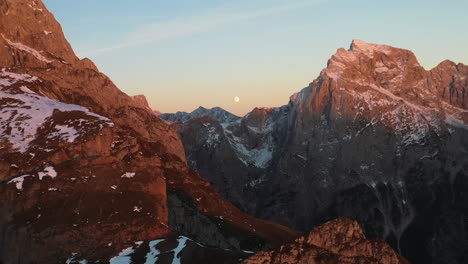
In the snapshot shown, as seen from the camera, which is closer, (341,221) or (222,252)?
(341,221)

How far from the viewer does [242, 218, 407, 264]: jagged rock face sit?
100375 millimetres

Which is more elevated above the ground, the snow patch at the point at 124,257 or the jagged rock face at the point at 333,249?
the jagged rock face at the point at 333,249

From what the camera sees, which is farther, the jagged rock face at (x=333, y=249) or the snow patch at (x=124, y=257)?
the snow patch at (x=124, y=257)

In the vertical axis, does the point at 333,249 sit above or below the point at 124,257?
above

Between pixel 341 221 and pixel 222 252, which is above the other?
pixel 341 221

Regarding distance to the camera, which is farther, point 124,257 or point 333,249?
point 124,257

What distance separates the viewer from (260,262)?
97.6 metres

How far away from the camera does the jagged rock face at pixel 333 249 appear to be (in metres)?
100

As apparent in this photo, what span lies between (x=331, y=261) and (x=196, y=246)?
7133 cm

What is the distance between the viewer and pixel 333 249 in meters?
110

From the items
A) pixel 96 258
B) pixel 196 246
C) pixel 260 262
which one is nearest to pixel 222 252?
pixel 196 246

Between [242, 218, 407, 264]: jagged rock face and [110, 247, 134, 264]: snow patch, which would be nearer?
[242, 218, 407, 264]: jagged rock face

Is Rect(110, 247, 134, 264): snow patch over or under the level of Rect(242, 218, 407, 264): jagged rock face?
under

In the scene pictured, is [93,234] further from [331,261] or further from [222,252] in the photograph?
[331,261]
